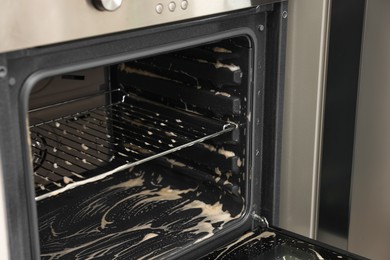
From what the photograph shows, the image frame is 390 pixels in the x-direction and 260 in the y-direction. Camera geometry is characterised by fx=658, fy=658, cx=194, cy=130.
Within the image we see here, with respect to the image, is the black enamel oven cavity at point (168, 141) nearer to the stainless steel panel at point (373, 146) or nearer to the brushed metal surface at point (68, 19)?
the brushed metal surface at point (68, 19)

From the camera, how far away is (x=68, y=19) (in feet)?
3.56

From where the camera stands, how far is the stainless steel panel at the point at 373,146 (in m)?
1.54

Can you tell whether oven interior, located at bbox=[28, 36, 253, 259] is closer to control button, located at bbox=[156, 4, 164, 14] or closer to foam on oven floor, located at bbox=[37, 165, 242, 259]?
foam on oven floor, located at bbox=[37, 165, 242, 259]

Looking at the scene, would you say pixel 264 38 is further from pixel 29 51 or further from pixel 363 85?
pixel 29 51

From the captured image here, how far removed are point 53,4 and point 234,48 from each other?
59 cm

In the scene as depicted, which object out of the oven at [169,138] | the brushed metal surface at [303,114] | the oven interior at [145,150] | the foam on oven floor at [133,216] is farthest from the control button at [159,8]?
the foam on oven floor at [133,216]

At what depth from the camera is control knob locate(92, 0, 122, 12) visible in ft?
3.64

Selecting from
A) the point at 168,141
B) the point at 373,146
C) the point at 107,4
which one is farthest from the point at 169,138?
the point at 107,4

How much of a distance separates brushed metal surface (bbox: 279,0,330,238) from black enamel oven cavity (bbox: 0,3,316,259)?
40mm

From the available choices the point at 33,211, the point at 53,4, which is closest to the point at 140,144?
the point at 33,211

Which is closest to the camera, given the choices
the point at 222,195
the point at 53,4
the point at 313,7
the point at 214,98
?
the point at 53,4

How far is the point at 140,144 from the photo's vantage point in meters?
1.82

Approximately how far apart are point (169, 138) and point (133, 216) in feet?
0.74

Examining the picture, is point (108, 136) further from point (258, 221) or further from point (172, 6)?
point (172, 6)
